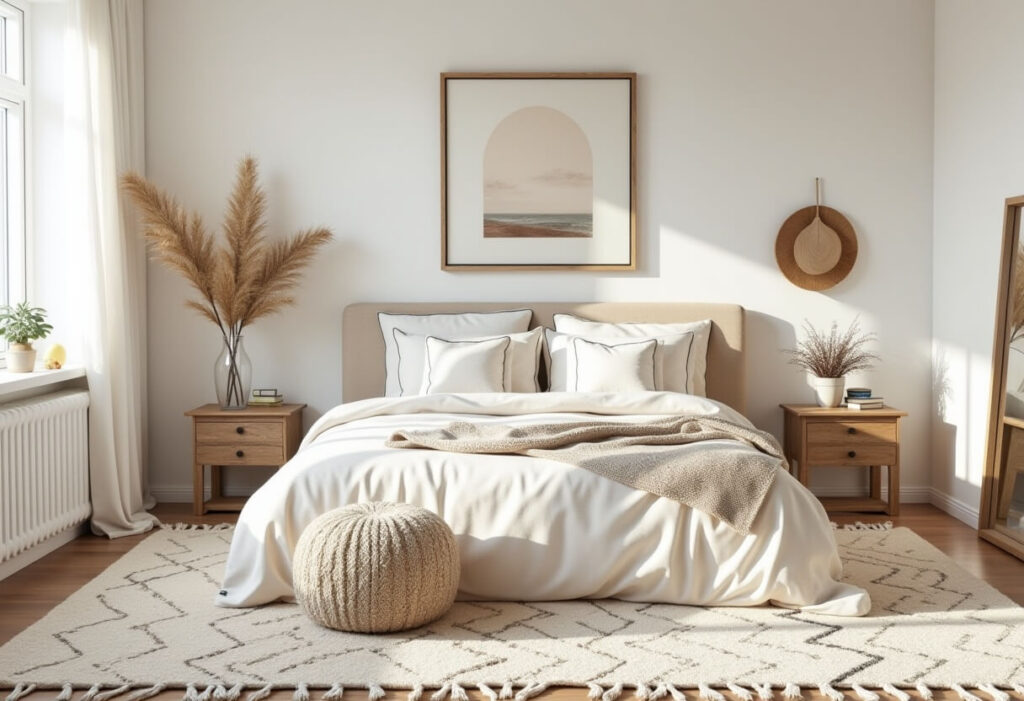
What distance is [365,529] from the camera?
122 inches

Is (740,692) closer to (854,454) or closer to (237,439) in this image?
(854,454)

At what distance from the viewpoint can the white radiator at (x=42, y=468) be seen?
3.93 meters

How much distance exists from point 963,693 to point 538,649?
45.7 inches

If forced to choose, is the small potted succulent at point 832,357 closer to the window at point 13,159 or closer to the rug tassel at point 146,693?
the rug tassel at point 146,693

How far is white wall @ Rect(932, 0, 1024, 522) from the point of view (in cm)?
461

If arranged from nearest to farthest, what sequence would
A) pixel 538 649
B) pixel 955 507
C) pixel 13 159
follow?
pixel 538 649, pixel 13 159, pixel 955 507

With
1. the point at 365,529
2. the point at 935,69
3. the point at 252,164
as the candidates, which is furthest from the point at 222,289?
the point at 935,69

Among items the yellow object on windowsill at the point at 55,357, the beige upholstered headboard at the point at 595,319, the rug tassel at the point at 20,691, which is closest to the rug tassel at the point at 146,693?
the rug tassel at the point at 20,691

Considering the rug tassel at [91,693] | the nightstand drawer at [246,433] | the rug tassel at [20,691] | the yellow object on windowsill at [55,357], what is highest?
the yellow object on windowsill at [55,357]

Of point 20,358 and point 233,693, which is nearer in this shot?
point 233,693

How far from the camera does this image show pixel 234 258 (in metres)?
5.16

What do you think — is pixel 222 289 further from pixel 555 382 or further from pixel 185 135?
pixel 555 382

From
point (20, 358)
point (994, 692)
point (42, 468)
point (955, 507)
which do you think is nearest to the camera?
point (994, 692)

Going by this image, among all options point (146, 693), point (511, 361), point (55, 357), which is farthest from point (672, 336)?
point (146, 693)
